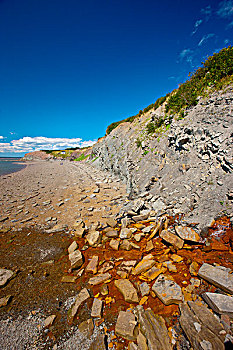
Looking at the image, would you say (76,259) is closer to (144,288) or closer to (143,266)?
(143,266)

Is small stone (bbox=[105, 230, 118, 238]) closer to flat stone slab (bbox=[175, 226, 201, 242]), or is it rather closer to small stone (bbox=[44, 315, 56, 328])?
flat stone slab (bbox=[175, 226, 201, 242])

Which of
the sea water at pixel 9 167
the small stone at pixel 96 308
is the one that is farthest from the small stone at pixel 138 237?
the sea water at pixel 9 167

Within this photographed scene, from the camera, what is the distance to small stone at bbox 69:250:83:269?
4.90m

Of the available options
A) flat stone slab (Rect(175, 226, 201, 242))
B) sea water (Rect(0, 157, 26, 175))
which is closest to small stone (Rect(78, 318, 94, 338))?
flat stone slab (Rect(175, 226, 201, 242))

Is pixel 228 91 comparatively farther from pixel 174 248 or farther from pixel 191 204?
pixel 174 248

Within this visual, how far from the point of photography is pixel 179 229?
5.46 meters

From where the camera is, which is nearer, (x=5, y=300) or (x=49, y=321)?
(x=49, y=321)

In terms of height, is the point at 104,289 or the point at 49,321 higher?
the point at 104,289

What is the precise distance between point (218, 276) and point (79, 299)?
3.87 meters

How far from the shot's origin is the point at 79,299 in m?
3.73

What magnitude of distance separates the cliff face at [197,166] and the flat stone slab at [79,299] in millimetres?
4949

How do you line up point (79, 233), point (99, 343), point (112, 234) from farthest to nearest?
1. point (79, 233)
2. point (112, 234)
3. point (99, 343)

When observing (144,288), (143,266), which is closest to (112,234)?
(143,266)

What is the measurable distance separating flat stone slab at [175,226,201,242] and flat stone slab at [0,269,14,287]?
6.43 m
